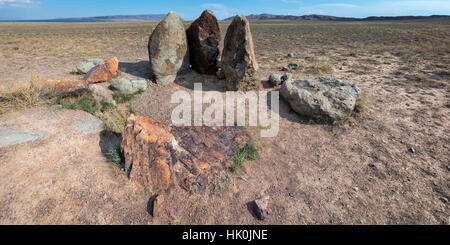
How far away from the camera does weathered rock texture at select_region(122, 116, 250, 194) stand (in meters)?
3.35

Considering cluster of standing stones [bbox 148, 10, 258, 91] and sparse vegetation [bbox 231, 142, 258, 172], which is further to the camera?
cluster of standing stones [bbox 148, 10, 258, 91]

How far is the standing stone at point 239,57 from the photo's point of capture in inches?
240

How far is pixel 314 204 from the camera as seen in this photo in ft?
10.4

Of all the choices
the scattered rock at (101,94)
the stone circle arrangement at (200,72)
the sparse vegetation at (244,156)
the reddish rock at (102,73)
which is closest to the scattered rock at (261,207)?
the stone circle arrangement at (200,72)

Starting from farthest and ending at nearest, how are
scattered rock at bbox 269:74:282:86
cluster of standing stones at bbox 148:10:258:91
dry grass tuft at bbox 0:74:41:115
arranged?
1. scattered rock at bbox 269:74:282:86
2. cluster of standing stones at bbox 148:10:258:91
3. dry grass tuft at bbox 0:74:41:115

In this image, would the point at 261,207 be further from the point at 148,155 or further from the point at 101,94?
the point at 101,94

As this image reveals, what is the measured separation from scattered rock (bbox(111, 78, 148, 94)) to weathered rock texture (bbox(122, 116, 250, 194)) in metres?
3.17

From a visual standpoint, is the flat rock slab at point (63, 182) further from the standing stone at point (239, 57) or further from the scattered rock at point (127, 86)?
the standing stone at point (239, 57)

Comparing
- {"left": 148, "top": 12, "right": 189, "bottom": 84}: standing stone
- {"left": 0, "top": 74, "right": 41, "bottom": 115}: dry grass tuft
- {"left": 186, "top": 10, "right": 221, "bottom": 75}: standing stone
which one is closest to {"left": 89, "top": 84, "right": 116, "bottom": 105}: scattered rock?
{"left": 0, "top": 74, "right": 41, "bottom": 115}: dry grass tuft

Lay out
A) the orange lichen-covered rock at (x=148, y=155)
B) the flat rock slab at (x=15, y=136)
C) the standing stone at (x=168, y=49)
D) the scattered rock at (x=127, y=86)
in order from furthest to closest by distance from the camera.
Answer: the standing stone at (x=168, y=49)
the scattered rock at (x=127, y=86)
the flat rock slab at (x=15, y=136)
the orange lichen-covered rock at (x=148, y=155)

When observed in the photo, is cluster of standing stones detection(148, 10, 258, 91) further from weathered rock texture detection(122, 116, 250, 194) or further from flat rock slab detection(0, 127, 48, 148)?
flat rock slab detection(0, 127, 48, 148)

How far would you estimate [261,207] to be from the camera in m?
3.05

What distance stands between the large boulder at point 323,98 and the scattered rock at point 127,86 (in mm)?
4438
